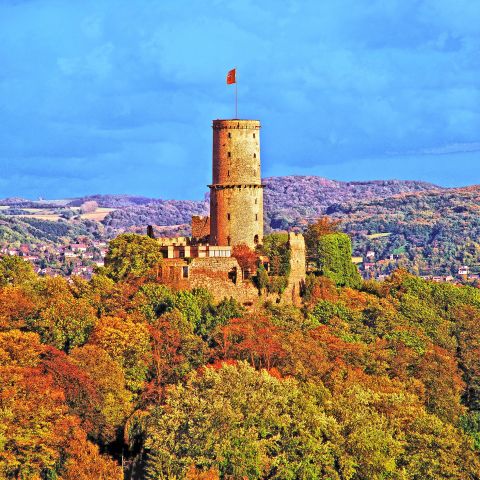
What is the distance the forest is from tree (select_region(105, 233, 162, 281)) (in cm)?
11

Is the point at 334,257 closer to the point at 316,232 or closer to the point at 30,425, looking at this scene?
the point at 316,232

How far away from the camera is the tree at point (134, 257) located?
91500 millimetres

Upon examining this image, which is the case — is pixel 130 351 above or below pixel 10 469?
above

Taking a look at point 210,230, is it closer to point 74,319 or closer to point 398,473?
point 74,319

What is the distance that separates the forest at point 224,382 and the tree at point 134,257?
0.36 ft

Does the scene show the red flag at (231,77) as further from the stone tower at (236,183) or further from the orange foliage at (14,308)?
the orange foliage at (14,308)

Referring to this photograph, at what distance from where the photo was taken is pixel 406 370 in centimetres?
9169

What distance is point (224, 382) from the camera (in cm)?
7306

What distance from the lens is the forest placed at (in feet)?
227

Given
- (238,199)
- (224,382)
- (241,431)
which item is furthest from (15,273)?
(241,431)

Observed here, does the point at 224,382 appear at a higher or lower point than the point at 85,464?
higher

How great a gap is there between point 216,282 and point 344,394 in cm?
1543

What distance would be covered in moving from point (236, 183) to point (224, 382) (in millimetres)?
25596

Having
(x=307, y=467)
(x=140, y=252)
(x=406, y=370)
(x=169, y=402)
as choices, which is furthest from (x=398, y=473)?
(x=140, y=252)
